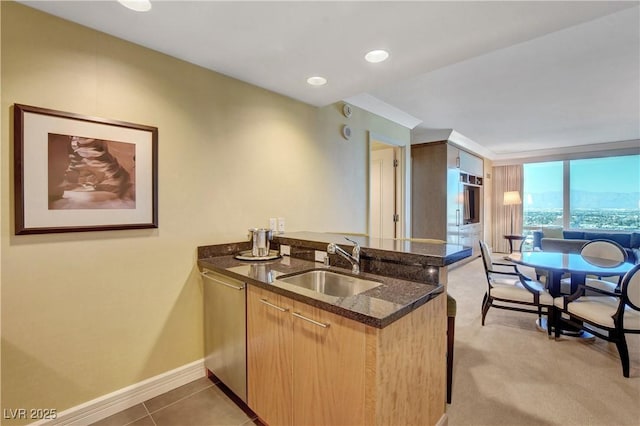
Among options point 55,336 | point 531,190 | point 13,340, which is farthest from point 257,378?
point 531,190

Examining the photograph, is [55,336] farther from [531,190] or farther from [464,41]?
[531,190]

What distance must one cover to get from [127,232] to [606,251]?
5.01 metres

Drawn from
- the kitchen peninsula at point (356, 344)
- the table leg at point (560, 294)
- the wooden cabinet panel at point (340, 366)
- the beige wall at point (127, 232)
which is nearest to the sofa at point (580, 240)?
the table leg at point (560, 294)

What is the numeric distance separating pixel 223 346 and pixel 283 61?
208cm

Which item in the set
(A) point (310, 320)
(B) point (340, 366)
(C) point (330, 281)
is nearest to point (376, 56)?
(C) point (330, 281)

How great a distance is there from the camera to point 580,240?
185 inches

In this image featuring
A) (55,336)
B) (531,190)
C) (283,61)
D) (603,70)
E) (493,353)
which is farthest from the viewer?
(531,190)

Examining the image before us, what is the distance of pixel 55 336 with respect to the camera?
168 cm

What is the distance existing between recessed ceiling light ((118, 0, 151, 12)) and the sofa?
5816 mm

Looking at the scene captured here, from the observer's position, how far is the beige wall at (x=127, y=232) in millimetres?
1570

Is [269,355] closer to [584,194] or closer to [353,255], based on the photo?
[353,255]

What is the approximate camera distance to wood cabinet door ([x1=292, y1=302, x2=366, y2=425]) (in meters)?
1.20

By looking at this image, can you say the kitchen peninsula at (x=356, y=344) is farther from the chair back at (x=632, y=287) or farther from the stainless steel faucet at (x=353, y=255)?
the chair back at (x=632, y=287)

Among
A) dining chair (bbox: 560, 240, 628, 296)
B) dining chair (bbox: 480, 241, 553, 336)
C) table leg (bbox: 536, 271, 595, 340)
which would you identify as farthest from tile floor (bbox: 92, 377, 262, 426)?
dining chair (bbox: 560, 240, 628, 296)
